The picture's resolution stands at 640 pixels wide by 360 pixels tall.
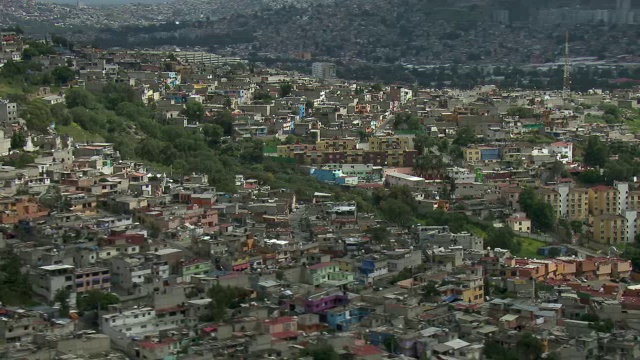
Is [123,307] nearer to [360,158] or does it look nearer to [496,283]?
[496,283]

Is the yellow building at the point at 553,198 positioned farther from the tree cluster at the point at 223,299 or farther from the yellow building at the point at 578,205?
the tree cluster at the point at 223,299

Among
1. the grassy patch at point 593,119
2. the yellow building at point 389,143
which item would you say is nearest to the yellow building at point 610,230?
the yellow building at point 389,143

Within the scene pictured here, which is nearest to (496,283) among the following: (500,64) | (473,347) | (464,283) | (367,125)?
(464,283)

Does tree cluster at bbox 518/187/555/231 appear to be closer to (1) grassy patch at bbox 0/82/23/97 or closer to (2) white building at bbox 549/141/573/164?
(2) white building at bbox 549/141/573/164

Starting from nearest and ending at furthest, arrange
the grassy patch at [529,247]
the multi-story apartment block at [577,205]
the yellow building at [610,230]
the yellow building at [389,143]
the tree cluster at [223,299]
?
the tree cluster at [223,299], the grassy patch at [529,247], the yellow building at [610,230], the multi-story apartment block at [577,205], the yellow building at [389,143]

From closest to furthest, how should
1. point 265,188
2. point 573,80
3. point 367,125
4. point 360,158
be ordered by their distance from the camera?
point 265,188 → point 360,158 → point 367,125 → point 573,80

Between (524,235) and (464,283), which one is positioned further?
(524,235)

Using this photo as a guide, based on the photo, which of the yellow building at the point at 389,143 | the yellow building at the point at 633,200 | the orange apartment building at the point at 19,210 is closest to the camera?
the orange apartment building at the point at 19,210

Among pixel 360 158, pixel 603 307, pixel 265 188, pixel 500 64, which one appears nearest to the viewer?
pixel 603 307
